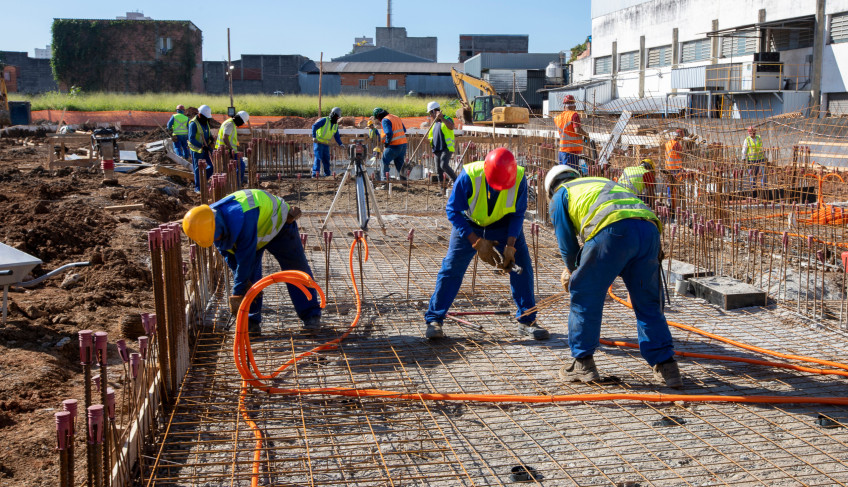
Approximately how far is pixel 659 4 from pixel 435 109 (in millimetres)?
19634

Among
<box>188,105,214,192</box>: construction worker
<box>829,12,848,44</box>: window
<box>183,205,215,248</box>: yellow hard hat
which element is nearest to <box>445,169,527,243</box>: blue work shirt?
<box>183,205,215,248</box>: yellow hard hat

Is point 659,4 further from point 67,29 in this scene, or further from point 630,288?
point 67,29

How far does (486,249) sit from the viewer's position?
5.03 m

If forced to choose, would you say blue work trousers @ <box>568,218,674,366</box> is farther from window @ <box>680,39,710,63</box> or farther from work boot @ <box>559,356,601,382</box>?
window @ <box>680,39,710,63</box>

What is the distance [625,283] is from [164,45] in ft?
137

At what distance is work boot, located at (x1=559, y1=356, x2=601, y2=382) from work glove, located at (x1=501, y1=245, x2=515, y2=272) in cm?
93

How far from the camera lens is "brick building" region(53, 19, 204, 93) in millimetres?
40500

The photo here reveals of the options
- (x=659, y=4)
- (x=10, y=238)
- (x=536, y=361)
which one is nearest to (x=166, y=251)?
(x=536, y=361)

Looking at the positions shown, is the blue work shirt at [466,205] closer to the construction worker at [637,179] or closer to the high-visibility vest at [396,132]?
the construction worker at [637,179]

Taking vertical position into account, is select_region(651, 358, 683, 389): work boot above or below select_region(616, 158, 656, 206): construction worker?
below

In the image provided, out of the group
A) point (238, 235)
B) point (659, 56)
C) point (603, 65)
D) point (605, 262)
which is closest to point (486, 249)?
point (605, 262)

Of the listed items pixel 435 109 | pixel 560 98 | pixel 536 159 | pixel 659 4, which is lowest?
pixel 536 159

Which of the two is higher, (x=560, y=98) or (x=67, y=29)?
(x=67, y=29)

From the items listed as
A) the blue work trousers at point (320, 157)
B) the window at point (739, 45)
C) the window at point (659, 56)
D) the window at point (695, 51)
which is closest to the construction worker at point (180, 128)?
the blue work trousers at point (320, 157)
